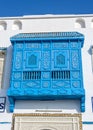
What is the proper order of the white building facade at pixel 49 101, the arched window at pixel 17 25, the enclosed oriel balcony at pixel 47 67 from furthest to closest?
the arched window at pixel 17 25 → the enclosed oriel balcony at pixel 47 67 → the white building facade at pixel 49 101

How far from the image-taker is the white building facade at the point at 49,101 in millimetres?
9594

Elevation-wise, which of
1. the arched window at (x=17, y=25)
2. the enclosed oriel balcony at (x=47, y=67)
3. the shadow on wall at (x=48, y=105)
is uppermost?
the arched window at (x=17, y=25)

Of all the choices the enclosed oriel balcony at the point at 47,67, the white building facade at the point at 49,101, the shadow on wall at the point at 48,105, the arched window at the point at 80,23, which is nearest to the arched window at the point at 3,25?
the white building facade at the point at 49,101

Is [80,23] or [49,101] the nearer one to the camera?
[49,101]

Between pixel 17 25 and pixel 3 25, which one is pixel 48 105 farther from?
pixel 3 25

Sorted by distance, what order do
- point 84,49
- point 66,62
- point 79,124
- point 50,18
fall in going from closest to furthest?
point 79,124 → point 66,62 → point 84,49 → point 50,18

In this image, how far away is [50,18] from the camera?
462 inches

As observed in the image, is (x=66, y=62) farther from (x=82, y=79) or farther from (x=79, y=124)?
(x=79, y=124)

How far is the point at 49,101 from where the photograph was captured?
9.99 metres

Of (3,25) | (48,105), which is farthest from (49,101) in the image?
(3,25)

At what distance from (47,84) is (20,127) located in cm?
159

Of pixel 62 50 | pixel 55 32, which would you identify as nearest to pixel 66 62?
pixel 62 50

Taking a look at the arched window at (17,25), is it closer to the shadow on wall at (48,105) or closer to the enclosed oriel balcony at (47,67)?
the enclosed oriel balcony at (47,67)

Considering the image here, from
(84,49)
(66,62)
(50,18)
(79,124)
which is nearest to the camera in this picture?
(79,124)
